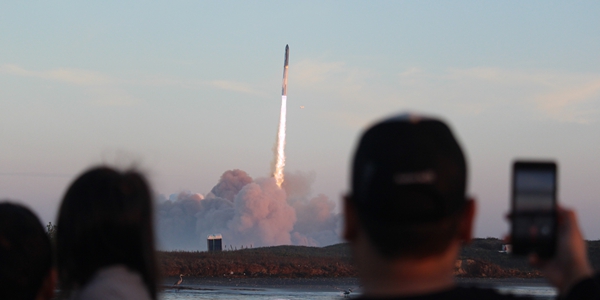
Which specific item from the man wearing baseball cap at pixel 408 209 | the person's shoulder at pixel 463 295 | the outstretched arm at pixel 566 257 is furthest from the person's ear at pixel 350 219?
the outstretched arm at pixel 566 257

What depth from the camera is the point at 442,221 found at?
7.59 ft

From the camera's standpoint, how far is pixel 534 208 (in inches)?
103

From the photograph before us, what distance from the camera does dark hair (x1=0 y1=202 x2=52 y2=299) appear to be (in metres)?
3.28

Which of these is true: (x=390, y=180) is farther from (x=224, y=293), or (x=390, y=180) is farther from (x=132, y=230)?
(x=224, y=293)

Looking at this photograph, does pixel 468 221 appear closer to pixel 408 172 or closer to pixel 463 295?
pixel 463 295

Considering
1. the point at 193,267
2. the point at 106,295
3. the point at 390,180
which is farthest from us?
the point at 193,267

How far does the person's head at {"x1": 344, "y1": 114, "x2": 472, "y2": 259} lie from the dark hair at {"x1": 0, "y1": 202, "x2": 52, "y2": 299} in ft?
5.54

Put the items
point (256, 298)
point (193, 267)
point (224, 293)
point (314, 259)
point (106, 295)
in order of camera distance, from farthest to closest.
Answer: point (314, 259) → point (193, 267) → point (224, 293) → point (256, 298) → point (106, 295)

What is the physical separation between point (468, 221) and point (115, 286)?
5.22 feet

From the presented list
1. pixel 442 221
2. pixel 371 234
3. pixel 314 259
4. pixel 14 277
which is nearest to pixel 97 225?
pixel 14 277

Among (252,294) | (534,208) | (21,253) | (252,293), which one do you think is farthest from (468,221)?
(252,293)

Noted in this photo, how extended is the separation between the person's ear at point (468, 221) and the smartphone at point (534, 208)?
18cm

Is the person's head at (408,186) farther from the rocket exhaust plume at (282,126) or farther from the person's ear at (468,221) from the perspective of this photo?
the rocket exhaust plume at (282,126)

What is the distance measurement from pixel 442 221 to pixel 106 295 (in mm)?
1590
